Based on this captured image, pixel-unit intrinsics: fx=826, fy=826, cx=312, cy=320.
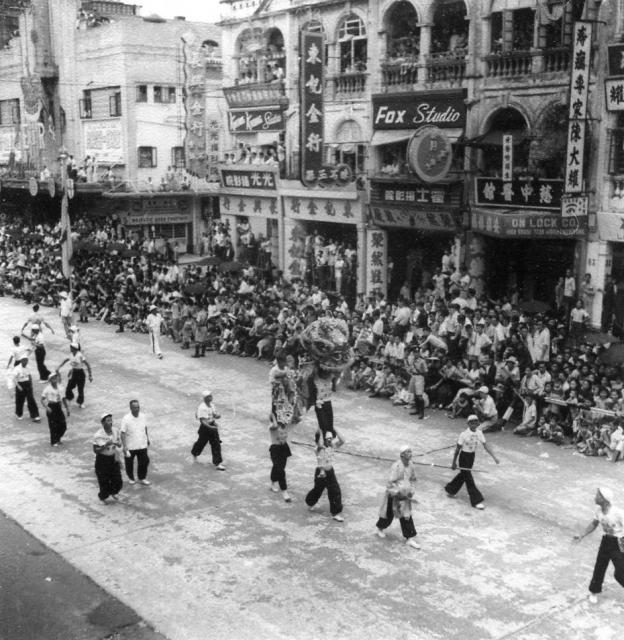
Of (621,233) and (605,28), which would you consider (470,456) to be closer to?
(621,233)

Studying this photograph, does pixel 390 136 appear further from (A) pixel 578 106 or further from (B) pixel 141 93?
(B) pixel 141 93

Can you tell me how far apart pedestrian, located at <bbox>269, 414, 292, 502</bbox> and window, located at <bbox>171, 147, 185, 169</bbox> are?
1185 inches

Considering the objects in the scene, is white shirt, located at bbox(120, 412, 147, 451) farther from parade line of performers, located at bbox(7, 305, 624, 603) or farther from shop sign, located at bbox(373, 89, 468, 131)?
shop sign, located at bbox(373, 89, 468, 131)

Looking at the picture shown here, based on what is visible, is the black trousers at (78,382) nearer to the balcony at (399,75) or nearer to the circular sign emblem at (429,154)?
the circular sign emblem at (429,154)

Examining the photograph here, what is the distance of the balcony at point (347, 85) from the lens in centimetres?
2703

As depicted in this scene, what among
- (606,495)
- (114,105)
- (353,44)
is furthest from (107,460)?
(114,105)

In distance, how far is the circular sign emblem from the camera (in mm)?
22812

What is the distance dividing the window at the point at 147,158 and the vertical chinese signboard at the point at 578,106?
25.5 metres

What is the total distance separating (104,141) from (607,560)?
3665 centimetres

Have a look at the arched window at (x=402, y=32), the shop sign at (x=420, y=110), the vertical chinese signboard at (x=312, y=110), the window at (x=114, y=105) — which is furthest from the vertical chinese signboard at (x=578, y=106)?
the window at (x=114, y=105)

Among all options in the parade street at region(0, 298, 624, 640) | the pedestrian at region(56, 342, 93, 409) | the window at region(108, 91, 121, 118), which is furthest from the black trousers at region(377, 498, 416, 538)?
the window at region(108, 91, 121, 118)

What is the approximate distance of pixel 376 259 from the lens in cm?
2711

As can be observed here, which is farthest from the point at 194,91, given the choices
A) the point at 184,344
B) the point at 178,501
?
the point at 178,501

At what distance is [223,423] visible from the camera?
1734cm
